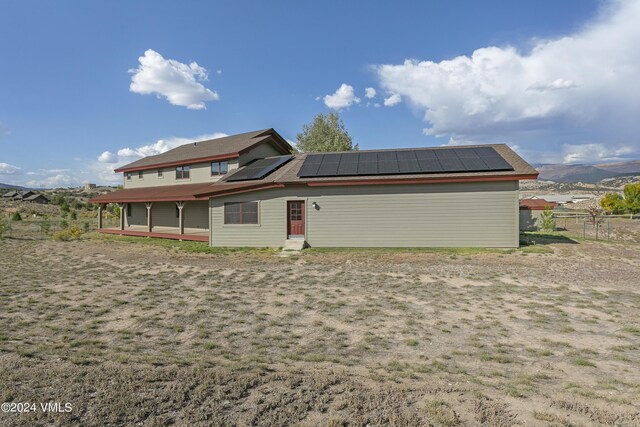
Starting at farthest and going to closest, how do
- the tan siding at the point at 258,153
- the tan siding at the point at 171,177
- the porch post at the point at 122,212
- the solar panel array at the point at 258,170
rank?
the porch post at the point at 122,212 < the tan siding at the point at 171,177 < the tan siding at the point at 258,153 < the solar panel array at the point at 258,170

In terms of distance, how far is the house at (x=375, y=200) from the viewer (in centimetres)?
1529

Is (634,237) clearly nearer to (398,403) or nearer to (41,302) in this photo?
(398,403)

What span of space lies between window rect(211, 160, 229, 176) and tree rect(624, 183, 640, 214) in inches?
1902

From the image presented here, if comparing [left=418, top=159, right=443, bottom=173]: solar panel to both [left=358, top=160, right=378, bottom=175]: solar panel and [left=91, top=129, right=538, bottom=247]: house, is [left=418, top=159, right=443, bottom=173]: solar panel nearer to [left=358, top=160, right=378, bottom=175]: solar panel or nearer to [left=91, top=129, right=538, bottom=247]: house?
[left=91, top=129, right=538, bottom=247]: house

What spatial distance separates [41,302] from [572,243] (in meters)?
21.0

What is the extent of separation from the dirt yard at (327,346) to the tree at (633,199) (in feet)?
132

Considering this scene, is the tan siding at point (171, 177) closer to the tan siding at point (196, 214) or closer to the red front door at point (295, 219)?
the tan siding at point (196, 214)

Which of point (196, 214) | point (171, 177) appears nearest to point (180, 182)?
point (171, 177)

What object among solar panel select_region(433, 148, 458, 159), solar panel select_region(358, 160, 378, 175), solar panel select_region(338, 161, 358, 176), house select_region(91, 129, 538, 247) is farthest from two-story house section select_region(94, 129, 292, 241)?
solar panel select_region(433, 148, 458, 159)

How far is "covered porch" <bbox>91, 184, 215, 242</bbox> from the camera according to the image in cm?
2064

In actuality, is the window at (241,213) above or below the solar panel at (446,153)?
below

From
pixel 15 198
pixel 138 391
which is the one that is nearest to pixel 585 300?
pixel 138 391

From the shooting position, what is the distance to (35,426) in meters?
3.24

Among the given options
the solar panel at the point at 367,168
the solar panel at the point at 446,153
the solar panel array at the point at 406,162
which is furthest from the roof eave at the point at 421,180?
the solar panel at the point at 446,153
